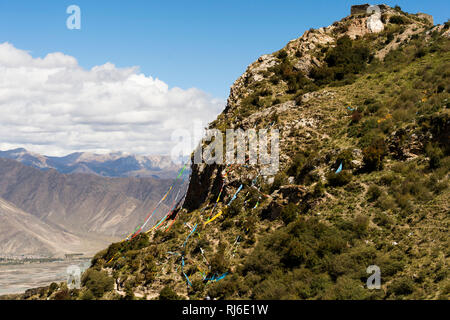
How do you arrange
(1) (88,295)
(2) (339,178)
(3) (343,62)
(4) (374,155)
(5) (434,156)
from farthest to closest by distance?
(3) (343,62) → (1) (88,295) → (4) (374,155) → (2) (339,178) → (5) (434,156)

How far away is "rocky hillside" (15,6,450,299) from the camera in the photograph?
81.7ft

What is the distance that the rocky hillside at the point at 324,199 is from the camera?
2489 centimetres

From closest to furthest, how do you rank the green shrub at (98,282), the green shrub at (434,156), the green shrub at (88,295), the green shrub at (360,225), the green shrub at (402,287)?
the green shrub at (402,287)
the green shrub at (360,225)
the green shrub at (434,156)
the green shrub at (88,295)
the green shrub at (98,282)

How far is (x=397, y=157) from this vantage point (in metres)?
33.9

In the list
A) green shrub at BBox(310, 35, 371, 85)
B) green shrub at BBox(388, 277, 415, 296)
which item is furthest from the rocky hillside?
green shrub at BBox(310, 35, 371, 85)

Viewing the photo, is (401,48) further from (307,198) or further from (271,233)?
(271,233)

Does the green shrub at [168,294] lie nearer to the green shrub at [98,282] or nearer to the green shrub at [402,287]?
the green shrub at [98,282]

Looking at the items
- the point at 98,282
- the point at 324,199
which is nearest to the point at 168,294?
the point at 98,282

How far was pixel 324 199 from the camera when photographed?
3269 centimetres

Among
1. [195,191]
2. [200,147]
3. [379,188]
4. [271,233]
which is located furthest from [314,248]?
[200,147]

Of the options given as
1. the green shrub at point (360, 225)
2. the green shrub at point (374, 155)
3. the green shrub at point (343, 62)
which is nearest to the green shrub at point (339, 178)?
the green shrub at point (374, 155)

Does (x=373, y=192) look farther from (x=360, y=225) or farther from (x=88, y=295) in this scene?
(x=88, y=295)

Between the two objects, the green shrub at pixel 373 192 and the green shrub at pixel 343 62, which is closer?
the green shrub at pixel 373 192

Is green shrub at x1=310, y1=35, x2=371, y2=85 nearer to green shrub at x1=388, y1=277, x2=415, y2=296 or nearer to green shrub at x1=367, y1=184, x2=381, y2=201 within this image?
green shrub at x1=367, y1=184, x2=381, y2=201
